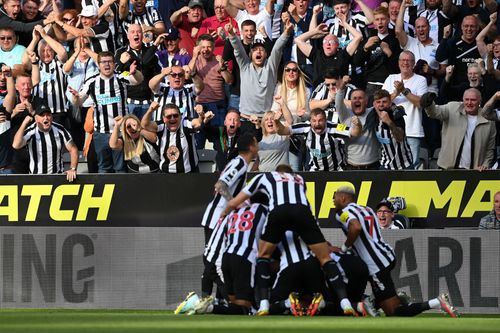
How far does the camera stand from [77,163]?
1817 centimetres

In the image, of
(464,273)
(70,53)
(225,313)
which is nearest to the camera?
(225,313)

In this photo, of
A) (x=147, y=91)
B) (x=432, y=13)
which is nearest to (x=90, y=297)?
(x=147, y=91)

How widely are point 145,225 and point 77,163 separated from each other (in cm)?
132

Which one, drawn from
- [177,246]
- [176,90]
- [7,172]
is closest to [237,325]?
[177,246]

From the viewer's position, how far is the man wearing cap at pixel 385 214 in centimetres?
1628

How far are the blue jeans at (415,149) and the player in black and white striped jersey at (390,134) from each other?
46 millimetres

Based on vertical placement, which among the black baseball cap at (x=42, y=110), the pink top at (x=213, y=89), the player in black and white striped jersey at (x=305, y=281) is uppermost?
the pink top at (x=213, y=89)

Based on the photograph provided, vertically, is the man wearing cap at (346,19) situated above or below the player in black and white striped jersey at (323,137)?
above

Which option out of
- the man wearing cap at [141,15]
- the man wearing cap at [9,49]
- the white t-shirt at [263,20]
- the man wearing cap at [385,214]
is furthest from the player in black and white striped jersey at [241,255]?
the man wearing cap at [9,49]

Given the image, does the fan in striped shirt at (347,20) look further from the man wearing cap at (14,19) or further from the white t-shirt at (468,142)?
the man wearing cap at (14,19)

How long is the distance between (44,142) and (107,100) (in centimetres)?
105

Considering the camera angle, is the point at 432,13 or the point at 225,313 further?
the point at 432,13

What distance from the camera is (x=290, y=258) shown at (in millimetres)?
13438

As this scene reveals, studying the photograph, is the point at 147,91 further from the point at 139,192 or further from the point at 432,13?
the point at 432,13
